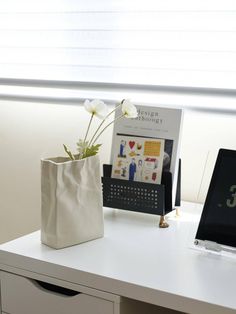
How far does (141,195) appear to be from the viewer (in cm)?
143

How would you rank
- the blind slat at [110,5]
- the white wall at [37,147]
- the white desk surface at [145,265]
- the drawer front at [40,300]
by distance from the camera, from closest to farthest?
the white desk surface at [145,265] < the drawer front at [40,300] < the blind slat at [110,5] < the white wall at [37,147]

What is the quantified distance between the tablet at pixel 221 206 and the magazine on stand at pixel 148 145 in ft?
A: 0.66

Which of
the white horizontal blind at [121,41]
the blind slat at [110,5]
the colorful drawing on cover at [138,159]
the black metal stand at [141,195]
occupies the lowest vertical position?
the black metal stand at [141,195]

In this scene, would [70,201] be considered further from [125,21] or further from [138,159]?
[125,21]

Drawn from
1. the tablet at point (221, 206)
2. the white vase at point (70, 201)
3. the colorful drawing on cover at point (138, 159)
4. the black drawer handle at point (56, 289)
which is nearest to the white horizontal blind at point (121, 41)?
the colorful drawing on cover at point (138, 159)

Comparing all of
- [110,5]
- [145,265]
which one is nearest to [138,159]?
[145,265]

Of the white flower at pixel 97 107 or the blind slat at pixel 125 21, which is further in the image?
the blind slat at pixel 125 21

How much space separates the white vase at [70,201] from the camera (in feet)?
4.01

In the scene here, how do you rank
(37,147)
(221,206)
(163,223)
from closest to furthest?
1. (221,206)
2. (163,223)
3. (37,147)

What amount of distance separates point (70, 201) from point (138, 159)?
31cm

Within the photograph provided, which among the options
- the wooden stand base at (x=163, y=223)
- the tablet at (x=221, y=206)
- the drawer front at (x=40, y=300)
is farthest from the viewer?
the wooden stand base at (x=163, y=223)

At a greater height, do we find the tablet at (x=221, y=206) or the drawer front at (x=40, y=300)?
the tablet at (x=221, y=206)

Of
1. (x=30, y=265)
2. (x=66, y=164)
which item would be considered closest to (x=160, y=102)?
(x=66, y=164)

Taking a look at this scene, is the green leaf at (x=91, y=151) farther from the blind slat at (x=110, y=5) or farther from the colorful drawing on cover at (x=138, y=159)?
the blind slat at (x=110, y=5)
